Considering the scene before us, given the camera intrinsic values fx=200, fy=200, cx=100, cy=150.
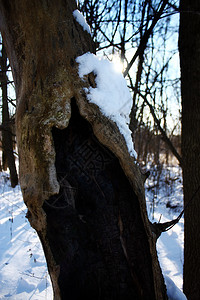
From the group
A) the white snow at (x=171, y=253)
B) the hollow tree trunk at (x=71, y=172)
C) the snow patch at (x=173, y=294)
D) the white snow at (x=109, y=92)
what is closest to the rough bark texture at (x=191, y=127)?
the white snow at (x=171, y=253)

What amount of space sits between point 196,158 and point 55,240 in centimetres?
145

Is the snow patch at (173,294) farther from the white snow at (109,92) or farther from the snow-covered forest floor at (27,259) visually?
the white snow at (109,92)

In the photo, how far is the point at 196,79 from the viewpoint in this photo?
5.94 ft

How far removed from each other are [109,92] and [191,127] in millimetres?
1161

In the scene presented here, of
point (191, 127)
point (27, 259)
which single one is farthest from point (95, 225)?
point (27, 259)

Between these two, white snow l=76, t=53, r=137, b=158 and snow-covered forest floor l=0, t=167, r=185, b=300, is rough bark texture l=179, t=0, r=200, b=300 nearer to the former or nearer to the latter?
snow-covered forest floor l=0, t=167, r=185, b=300

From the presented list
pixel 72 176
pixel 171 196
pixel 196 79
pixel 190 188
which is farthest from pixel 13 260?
pixel 171 196

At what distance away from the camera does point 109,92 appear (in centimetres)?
105

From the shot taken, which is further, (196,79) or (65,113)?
(196,79)

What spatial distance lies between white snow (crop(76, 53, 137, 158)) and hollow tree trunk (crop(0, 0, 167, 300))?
0.04 meters

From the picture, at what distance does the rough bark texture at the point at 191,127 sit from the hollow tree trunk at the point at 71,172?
0.89 m

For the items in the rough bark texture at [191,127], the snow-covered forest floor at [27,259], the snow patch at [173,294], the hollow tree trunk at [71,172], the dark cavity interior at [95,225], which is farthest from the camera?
the snow-covered forest floor at [27,259]

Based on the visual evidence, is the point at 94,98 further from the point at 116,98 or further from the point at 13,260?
the point at 13,260

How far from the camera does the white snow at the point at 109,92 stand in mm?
989
